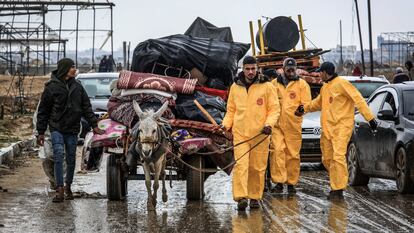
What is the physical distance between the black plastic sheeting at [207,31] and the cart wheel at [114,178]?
4279 mm

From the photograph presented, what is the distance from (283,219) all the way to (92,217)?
220cm

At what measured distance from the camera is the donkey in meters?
11.4

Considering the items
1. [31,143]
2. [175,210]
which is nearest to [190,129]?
[175,210]

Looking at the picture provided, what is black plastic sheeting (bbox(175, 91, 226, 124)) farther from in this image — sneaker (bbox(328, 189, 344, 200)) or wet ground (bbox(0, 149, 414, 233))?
sneaker (bbox(328, 189, 344, 200))

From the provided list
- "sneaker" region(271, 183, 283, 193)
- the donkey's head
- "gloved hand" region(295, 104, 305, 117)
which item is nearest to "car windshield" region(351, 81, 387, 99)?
"gloved hand" region(295, 104, 305, 117)

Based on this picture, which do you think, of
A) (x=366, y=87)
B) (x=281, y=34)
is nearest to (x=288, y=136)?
(x=366, y=87)

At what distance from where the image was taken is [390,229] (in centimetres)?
991

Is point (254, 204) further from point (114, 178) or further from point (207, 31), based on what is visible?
point (207, 31)

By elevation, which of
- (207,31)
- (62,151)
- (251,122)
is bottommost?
(62,151)

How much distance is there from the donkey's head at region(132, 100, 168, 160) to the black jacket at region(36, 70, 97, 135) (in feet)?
4.32

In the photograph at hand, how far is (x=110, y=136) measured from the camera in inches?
492

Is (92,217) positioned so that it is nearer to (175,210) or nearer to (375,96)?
(175,210)

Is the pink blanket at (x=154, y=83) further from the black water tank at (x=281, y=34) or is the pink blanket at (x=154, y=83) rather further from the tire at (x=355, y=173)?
the black water tank at (x=281, y=34)

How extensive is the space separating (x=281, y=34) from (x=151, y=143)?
42.5 ft
